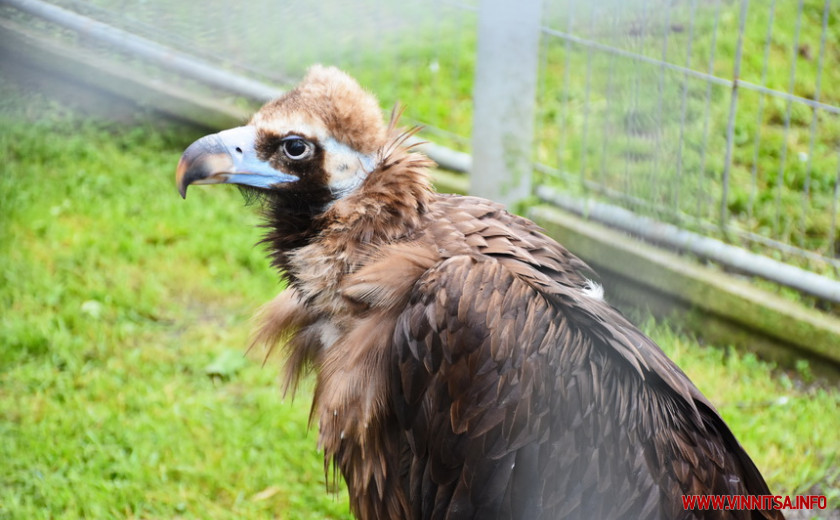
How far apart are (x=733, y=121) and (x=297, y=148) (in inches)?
89.1

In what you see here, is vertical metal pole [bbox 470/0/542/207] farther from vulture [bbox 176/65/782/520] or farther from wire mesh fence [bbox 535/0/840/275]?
vulture [bbox 176/65/782/520]

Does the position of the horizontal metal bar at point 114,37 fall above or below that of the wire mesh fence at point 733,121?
above

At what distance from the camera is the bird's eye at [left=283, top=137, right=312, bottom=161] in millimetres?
2125

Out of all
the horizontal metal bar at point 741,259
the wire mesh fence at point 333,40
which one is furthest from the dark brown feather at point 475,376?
the horizontal metal bar at point 741,259

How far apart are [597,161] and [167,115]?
7.24 ft

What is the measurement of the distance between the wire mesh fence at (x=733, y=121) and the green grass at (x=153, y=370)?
24.3 inches

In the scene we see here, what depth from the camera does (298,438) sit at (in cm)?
339

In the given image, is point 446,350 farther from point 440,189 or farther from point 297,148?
point 440,189

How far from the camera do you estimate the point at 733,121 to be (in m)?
3.77

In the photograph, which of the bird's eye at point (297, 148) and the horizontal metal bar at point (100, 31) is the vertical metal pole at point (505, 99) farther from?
the horizontal metal bar at point (100, 31)

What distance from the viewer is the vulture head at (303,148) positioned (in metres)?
2.07

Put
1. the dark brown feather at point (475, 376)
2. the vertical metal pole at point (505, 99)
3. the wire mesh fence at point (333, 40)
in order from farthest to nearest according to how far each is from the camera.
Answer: the vertical metal pole at point (505, 99) → the dark brown feather at point (475, 376) → the wire mesh fence at point (333, 40)

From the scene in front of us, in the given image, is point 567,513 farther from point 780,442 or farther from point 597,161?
point 597,161

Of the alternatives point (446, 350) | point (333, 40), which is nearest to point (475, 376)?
point (446, 350)
